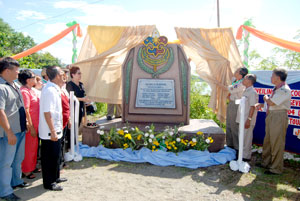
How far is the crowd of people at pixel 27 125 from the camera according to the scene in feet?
8.85

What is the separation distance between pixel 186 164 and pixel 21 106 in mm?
2721

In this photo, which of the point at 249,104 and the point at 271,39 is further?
the point at 271,39

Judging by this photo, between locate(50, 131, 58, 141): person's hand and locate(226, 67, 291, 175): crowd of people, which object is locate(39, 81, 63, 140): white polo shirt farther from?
locate(226, 67, 291, 175): crowd of people

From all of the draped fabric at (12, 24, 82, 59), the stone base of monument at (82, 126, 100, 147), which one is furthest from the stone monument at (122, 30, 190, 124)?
the draped fabric at (12, 24, 82, 59)

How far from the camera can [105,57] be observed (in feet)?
16.9

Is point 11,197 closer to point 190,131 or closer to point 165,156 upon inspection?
point 165,156

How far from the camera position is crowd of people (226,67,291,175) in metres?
3.56

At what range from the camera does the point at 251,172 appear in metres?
3.80

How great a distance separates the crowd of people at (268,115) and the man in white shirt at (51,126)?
3.04 m

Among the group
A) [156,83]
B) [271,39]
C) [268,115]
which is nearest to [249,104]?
[268,115]

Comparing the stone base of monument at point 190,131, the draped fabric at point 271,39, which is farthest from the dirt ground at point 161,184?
the draped fabric at point 271,39

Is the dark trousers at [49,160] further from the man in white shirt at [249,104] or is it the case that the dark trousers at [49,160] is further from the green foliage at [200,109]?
the green foliage at [200,109]

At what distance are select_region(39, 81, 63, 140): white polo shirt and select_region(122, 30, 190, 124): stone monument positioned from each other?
2.35 metres

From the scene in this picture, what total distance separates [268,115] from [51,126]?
10.8 feet
